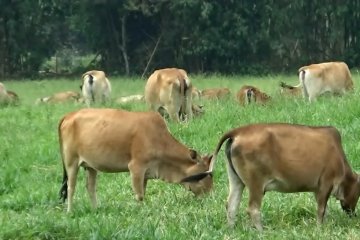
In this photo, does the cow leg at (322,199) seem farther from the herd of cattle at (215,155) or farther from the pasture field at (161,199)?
the pasture field at (161,199)

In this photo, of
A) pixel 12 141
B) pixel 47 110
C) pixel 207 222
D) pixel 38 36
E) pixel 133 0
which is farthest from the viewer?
pixel 38 36

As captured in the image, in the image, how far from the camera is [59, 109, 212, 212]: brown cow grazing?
924 centimetres

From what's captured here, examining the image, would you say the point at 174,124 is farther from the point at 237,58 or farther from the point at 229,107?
the point at 237,58

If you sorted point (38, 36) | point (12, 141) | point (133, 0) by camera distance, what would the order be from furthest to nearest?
point (38, 36) → point (133, 0) → point (12, 141)

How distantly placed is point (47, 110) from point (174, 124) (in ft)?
16.2

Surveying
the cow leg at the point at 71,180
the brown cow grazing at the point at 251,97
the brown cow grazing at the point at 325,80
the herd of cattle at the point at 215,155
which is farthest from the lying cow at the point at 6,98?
the cow leg at the point at 71,180

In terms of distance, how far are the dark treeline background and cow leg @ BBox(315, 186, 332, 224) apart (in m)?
28.2

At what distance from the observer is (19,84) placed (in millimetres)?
33375

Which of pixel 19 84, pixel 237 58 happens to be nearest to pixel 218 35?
pixel 237 58

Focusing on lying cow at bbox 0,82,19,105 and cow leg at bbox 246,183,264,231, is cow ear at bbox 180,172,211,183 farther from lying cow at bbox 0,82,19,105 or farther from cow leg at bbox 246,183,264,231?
lying cow at bbox 0,82,19,105

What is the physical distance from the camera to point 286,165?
7766 millimetres

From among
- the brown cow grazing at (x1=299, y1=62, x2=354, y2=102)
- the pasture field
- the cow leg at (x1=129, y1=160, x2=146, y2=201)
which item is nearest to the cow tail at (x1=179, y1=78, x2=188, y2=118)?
the pasture field

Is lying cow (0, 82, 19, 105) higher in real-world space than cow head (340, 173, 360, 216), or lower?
lower

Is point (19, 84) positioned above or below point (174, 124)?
below
